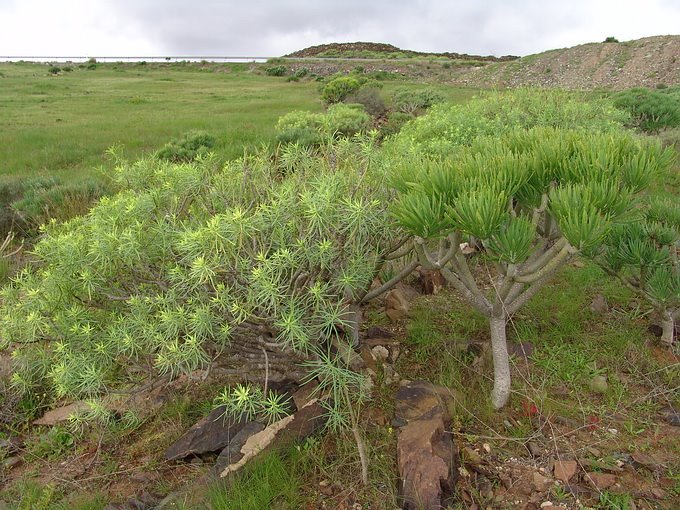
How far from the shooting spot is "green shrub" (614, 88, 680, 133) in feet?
42.7

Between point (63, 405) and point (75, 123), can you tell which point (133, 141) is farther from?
point (63, 405)

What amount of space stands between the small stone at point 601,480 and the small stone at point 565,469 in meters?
0.07

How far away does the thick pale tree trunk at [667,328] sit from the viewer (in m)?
3.33

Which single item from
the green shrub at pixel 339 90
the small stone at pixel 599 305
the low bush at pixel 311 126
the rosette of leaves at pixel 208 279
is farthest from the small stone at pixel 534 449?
the green shrub at pixel 339 90

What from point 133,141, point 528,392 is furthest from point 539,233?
point 133,141

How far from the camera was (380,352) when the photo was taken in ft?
11.5

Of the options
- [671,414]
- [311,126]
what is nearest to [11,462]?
[671,414]

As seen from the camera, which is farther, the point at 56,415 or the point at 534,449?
the point at 56,415

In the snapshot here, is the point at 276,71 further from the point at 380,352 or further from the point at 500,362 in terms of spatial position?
the point at 500,362

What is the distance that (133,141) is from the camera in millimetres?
13578

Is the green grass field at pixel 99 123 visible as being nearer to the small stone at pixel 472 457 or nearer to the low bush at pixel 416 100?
the low bush at pixel 416 100

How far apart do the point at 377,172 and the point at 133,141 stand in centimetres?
1227

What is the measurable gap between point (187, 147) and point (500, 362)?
10622 mm

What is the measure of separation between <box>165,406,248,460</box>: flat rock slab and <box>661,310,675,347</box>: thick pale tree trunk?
2888mm
